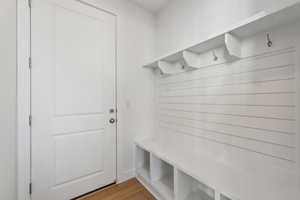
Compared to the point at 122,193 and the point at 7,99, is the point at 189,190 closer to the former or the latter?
the point at 122,193

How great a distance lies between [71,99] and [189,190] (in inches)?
62.6

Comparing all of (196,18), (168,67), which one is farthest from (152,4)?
(168,67)

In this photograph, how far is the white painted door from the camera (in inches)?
55.2

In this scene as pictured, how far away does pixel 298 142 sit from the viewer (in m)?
0.89

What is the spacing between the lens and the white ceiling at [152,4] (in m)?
2.05

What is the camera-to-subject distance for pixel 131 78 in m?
2.07

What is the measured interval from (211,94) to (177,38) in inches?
37.4

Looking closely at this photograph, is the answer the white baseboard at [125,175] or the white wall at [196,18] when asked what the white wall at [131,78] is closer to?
the white baseboard at [125,175]

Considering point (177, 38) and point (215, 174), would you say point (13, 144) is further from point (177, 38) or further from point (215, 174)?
point (177, 38)

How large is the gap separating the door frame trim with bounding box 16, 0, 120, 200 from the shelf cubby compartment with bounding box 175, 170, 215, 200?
4.67 ft

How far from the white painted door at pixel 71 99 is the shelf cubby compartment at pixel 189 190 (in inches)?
37.4

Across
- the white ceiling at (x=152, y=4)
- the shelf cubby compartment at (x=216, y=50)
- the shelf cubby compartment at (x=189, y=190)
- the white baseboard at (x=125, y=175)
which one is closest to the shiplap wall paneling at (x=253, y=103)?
the shelf cubby compartment at (x=216, y=50)

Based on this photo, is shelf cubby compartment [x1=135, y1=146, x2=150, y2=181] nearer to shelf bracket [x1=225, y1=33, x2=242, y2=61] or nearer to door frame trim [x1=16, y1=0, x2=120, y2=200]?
door frame trim [x1=16, y1=0, x2=120, y2=200]

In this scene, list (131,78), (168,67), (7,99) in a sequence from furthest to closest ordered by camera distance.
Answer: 1. (131,78)
2. (168,67)
3. (7,99)
